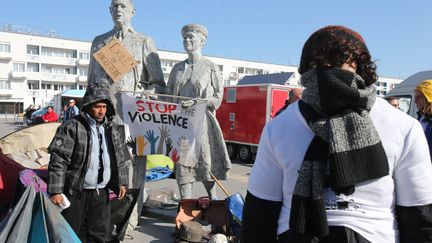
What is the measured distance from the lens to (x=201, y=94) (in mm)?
Result: 4793

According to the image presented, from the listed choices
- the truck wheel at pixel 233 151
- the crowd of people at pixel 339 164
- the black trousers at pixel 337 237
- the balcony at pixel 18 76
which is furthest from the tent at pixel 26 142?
the balcony at pixel 18 76

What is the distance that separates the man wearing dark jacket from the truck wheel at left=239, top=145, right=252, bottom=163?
9655mm

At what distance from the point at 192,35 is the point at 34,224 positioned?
2937 mm

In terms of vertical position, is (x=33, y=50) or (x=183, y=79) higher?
(x=33, y=50)

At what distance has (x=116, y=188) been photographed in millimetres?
3473

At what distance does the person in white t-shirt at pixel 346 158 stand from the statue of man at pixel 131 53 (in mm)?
3331

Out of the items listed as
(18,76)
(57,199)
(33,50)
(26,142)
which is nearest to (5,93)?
(18,76)

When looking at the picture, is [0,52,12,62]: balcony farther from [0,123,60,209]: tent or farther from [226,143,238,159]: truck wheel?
[0,123,60,209]: tent

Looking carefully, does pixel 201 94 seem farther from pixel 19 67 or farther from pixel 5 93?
pixel 19 67

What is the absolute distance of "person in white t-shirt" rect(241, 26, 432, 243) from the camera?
1.24 metres

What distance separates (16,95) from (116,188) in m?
62.5

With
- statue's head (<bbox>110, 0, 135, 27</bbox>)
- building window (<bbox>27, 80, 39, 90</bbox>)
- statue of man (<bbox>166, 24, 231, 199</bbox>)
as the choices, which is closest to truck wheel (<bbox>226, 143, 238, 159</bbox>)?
statue of man (<bbox>166, 24, 231, 199</bbox>)

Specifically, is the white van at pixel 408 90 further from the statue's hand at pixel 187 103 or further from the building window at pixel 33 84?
the building window at pixel 33 84

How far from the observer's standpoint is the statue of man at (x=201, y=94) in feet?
15.7
